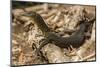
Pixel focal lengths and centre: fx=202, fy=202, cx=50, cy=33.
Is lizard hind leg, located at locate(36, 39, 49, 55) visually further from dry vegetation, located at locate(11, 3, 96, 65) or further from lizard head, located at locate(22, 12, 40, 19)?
lizard head, located at locate(22, 12, 40, 19)

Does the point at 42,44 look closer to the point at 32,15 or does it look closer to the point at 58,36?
the point at 58,36

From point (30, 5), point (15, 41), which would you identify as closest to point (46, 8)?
point (30, 5)

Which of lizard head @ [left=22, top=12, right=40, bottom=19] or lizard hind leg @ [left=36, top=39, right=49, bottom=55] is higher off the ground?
lizard head @ [left=22, top=12, right=40, bottom=19]

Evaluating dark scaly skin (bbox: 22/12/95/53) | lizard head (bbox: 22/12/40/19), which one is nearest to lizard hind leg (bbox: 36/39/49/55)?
dark scaly skin (bbox: 22/12/95/53)

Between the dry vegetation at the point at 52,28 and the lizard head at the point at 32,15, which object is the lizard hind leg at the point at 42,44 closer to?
the dry vegetation at the point at 52,28

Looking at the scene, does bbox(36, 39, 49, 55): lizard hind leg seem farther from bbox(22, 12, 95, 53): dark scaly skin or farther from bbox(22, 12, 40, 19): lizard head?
→ bbox(22, 12, 40, 19): lizard head

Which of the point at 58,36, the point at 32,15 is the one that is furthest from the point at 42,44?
the point at 32,15
